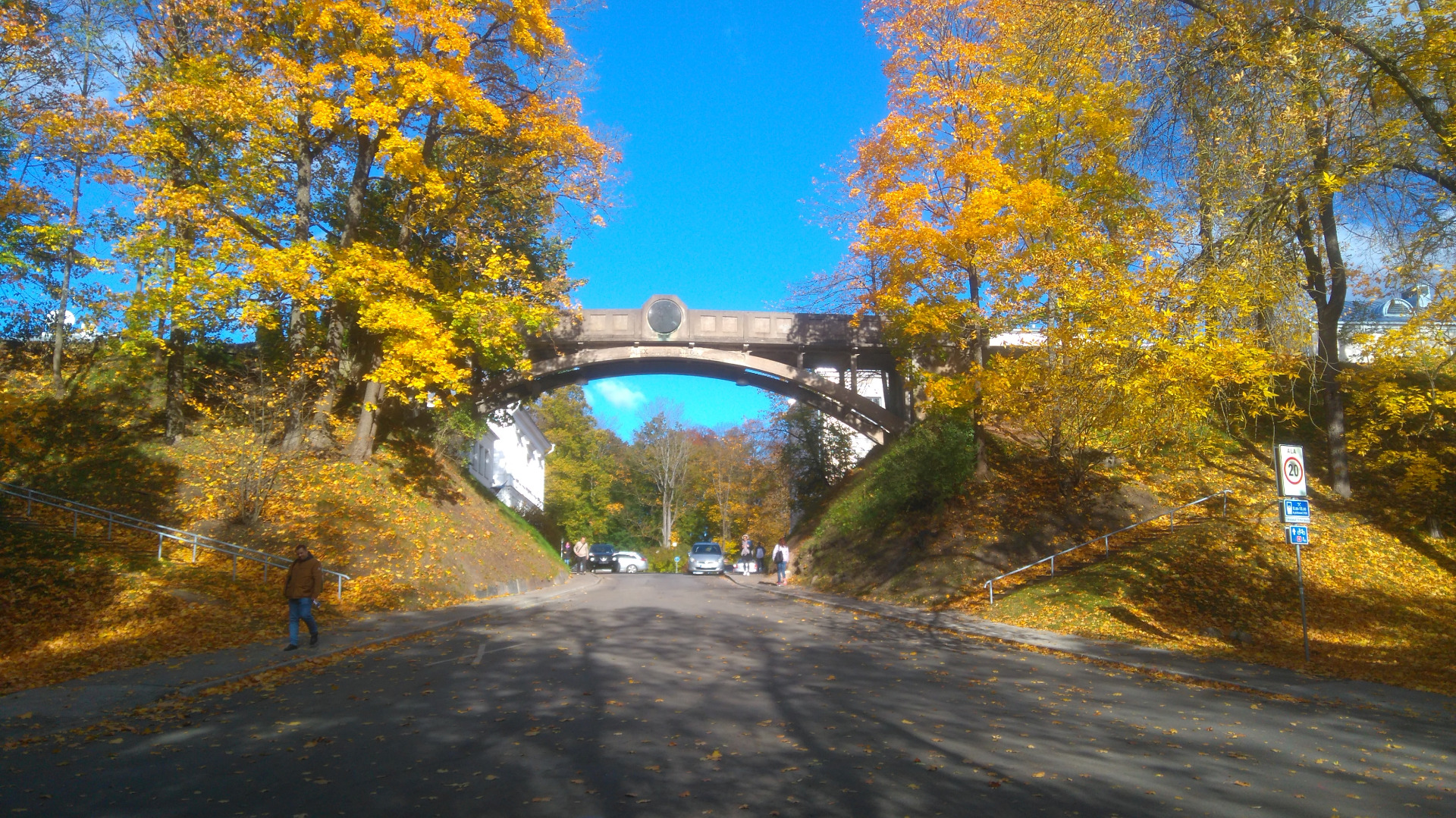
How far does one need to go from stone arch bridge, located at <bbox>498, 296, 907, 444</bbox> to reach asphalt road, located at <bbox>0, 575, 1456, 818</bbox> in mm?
19990

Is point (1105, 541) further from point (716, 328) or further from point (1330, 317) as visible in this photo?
point (716, 328)

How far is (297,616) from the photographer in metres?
11.7

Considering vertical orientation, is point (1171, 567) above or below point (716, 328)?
below

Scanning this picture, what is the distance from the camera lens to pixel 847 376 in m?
33.6

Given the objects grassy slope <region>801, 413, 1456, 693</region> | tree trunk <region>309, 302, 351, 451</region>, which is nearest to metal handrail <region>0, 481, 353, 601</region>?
tree trunk <region>309, 302, 351, 451</region>

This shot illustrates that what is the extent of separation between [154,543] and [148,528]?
1.44 ft

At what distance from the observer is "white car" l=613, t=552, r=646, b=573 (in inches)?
1982

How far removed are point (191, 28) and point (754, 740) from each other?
20762 millimetres

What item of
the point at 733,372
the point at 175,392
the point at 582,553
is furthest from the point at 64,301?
the point at 582,553

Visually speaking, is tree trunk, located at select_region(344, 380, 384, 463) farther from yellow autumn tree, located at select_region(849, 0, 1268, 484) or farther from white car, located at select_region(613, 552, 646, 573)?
white car, located at select_region(613, 552, 646, 573)

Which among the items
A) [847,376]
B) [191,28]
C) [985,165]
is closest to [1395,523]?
[985,165]

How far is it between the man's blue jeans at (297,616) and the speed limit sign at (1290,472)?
14.0 m

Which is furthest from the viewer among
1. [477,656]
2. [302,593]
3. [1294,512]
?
[1294,512]

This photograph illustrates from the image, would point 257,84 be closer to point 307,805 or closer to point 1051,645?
point 307,805
